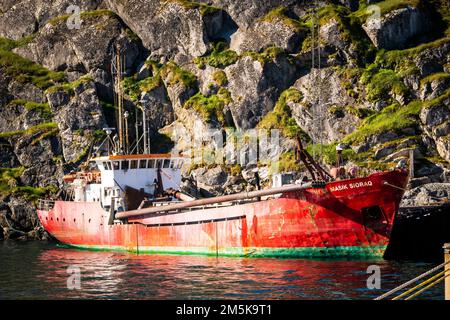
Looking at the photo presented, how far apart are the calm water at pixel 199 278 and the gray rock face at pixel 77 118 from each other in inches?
1285

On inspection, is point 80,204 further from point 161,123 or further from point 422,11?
point 422,11

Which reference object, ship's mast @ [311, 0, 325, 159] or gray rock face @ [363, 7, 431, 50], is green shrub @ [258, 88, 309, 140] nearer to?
ship's mast @ [311, 0, 325, 159]

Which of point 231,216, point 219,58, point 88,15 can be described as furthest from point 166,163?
point 88,15

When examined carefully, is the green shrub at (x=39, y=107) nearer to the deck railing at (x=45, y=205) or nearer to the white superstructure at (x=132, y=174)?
the deck railing at (x=45, y=205)

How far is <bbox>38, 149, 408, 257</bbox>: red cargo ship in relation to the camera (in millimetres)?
40031

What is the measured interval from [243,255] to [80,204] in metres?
17.7

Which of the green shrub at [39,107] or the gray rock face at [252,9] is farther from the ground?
the gray rock face at [252,9]

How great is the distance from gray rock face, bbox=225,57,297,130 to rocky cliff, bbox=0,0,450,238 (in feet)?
0.42

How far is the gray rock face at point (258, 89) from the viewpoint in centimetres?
7606

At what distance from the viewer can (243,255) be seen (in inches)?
1711

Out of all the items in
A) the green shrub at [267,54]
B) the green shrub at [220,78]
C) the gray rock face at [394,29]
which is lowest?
the green shrub at [220,78]

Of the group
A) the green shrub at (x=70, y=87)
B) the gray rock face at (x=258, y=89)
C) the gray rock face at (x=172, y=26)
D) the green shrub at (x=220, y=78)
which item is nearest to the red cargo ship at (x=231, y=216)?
the gray rock face at (x=258, y=89)

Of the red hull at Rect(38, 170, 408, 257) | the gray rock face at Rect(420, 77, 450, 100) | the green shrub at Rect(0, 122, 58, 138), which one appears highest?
the gray rock face at Rect(420, 77, 450, 100)

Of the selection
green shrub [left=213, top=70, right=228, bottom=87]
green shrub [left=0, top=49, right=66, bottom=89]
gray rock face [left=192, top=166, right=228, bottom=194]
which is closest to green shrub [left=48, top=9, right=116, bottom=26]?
green shrub [left=0, top=49, right=66, bottom=89]
